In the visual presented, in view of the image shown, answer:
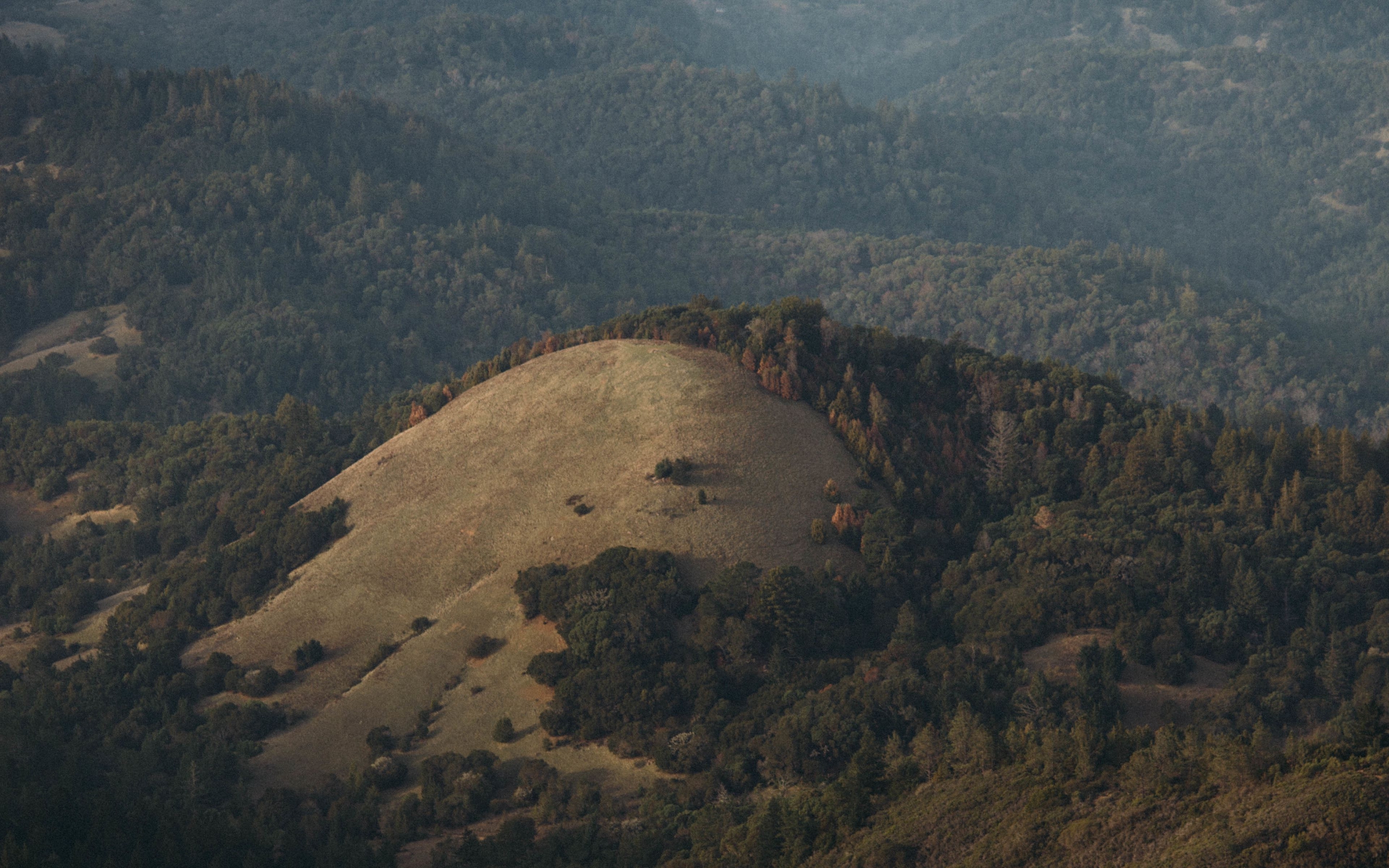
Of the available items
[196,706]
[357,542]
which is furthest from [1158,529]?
[196,706]

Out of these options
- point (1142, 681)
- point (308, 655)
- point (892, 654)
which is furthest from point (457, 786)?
point (1142, 681)

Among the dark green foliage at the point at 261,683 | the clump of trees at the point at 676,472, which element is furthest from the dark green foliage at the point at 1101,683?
the dark green foliage at the point at 261,683

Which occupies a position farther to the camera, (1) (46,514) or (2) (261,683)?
(1) (46,514)

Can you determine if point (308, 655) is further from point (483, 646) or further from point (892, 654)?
point (892, 654)

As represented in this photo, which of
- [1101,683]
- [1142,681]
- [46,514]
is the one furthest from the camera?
[46,514]

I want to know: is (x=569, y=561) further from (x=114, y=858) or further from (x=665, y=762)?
(x=114, y=858)

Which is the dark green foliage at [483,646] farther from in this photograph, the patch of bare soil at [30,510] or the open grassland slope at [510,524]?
the patch of bare soil at [30,510]
